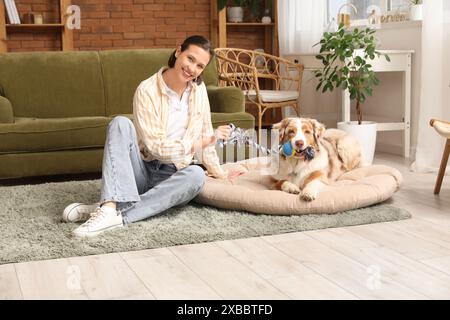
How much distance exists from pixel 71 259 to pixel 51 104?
7.12 feet

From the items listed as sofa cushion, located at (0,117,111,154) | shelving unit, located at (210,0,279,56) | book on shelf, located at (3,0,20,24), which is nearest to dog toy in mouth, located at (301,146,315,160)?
sofa cushion, located at (0,117,111,154)

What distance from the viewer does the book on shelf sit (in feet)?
19.0

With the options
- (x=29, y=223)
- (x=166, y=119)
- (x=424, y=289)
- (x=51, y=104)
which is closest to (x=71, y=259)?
(x=29, y=223)

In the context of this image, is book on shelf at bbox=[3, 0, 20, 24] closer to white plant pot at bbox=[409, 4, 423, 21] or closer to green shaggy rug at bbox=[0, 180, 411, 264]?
green shaggy rug at bbox=[0, 180, 411, 264]

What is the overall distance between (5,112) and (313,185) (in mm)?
1984

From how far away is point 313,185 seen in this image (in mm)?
3018

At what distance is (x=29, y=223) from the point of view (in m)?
2.91

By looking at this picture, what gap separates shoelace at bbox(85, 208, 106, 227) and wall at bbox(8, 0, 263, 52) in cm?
385

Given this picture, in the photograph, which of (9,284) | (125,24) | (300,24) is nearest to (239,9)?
(300,24)

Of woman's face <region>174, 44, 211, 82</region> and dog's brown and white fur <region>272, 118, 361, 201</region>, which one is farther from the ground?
woman's face <region>174, 44, 211, 82</region>

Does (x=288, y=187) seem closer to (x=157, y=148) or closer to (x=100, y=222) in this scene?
(x=157, y=148)

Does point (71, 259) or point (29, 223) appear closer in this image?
point (71, 259)

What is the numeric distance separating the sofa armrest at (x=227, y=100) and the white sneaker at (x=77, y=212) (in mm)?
1596
